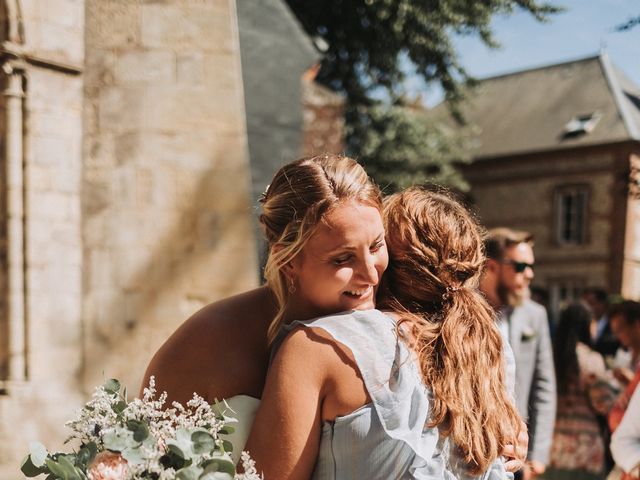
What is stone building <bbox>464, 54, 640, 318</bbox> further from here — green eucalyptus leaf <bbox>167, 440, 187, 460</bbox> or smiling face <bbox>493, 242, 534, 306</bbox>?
green eucalyptus leaf <bbox>167, 440, 187, 460</bbox>

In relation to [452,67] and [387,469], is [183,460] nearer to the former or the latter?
[387,469]

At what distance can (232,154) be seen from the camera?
426 centimetres

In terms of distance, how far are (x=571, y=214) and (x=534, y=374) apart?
69.9 feet

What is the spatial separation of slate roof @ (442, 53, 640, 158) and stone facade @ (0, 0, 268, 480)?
1967 centimetres

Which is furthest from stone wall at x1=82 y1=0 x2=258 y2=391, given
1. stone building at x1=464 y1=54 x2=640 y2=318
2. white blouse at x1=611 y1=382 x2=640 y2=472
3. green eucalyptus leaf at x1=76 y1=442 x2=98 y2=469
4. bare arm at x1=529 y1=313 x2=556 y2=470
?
stone building at x1=464 y1=54 x2=640 y2=318

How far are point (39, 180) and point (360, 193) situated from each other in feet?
9.91

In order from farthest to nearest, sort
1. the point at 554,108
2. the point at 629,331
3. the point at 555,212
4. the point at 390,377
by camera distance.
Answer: the point at 554,108 < the point at 555,212 < the point at 629,331 < the point at 390,377

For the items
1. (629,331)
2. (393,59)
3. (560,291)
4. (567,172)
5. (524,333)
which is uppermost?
(393,59)

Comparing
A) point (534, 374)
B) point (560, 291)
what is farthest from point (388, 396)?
point (560, 291)

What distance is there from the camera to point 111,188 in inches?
164

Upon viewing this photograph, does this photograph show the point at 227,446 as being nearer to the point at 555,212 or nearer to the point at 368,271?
the point at 368,271

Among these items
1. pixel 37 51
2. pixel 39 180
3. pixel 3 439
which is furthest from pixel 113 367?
pixel 37 51

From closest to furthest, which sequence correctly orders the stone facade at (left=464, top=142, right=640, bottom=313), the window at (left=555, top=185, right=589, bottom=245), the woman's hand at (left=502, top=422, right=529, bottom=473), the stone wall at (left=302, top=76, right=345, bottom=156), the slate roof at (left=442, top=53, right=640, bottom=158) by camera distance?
the woman's hand at (left=502, top=422, right=529, bottom=473) < the stone wall at (left=302, top=76, right=345, bottom=156) < the stone facade at (left=464, top=142, right=640, bottom=313) < the slate roof at (left=442, top=53, right=640, bottom=158) < the window at (left=555, top=185, right=589, bottom=245)

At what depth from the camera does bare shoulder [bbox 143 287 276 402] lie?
5.80ft
